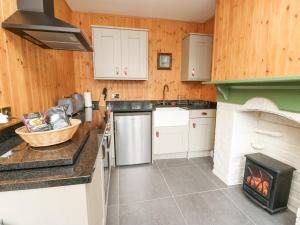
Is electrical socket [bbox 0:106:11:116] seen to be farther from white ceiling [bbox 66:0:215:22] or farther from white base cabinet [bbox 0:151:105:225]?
white ceiling [bbox 66:0:215:22]

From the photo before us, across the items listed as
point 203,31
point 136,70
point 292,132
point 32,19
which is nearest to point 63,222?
point 32,19

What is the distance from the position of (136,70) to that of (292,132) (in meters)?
2.34

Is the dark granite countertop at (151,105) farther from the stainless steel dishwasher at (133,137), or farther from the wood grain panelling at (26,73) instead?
the wood grain panelling at (26,73)

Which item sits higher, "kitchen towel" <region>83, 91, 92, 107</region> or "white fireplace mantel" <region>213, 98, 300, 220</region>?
"kitchen towel" <region>83, 91, 92, 107</region>

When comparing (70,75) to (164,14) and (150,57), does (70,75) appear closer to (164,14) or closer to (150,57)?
(150,57)

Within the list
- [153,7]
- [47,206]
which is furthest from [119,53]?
[47,206]

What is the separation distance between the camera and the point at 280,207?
1727 mm

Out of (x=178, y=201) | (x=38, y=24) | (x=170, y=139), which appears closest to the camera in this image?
(x=38, y=24)

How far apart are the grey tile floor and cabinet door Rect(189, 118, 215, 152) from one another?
0.50m

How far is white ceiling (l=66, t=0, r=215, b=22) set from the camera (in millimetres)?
2619

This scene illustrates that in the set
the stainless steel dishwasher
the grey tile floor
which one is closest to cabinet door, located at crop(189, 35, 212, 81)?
the stainless steel dishwasher

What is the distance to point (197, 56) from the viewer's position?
3115mm

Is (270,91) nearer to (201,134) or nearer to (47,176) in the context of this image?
(201,134)

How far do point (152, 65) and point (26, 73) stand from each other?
2.29 meters
